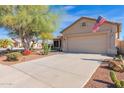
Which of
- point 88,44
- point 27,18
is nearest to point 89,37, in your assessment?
point 88,44

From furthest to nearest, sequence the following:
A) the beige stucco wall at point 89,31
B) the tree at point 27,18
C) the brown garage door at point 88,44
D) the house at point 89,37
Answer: the brown garage door at point 88,44 → the house at point 89,37 → the beige stucco wall at point 89,31 → the tree at point 27,18

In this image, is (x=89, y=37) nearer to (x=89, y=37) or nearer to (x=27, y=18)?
(x=89, y=37)

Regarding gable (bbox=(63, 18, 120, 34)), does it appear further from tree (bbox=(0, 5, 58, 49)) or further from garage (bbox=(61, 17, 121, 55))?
tree (bbox=(0, 5, 58, 49))

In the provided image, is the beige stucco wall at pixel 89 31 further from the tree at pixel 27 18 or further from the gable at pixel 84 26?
the tree at pixel 27 18

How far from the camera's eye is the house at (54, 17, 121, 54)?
16531 mm

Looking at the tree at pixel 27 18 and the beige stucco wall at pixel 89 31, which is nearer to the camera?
the tree at pixel 27 18

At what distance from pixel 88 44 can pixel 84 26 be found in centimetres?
227

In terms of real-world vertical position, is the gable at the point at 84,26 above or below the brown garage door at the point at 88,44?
above

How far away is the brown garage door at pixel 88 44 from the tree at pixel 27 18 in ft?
10.8

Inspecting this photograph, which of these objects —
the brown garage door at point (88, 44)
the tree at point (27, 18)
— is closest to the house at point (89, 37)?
the brown garage door at point (88, 44)

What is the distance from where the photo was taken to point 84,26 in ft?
62.2

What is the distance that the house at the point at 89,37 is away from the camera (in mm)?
16531

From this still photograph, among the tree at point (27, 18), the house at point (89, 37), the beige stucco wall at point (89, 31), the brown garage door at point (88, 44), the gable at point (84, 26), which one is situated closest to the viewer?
the tree at point (27, 18)
